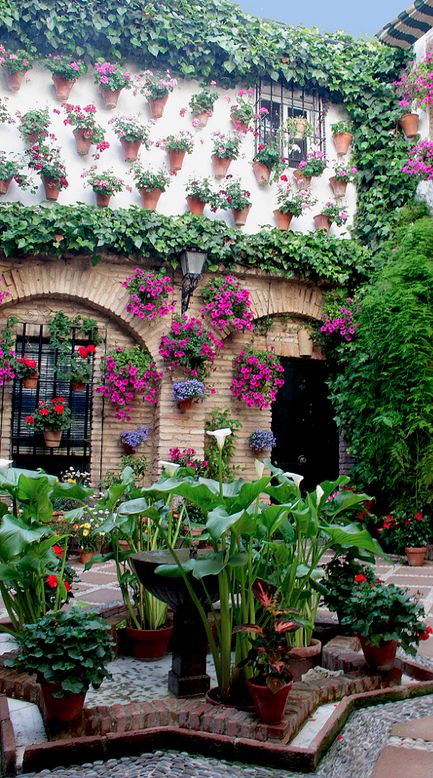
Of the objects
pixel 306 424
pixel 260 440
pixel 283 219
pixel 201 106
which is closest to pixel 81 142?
pixel 201 106

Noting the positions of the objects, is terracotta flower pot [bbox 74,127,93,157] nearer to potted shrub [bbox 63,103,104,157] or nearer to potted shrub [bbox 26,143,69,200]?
potted shrub [bbox 63,103,104,157]

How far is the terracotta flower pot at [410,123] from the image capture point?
8586 millimetres

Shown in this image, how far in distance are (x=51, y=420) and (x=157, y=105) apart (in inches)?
160

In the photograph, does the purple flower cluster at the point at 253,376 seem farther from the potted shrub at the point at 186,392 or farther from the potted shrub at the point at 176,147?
the potted shrub at the point at 176,147

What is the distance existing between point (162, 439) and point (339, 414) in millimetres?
2251

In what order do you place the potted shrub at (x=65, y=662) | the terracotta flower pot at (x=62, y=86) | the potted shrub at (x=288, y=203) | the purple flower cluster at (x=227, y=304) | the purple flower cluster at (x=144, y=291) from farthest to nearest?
1. the potted shrub at (x=288, y=203)
2. the purple flower cluster at (x=227, y=304)
3. the terracotta flower pot at (x=62, y=86)
4. the purple flower cluster at (x=144, y=291)
5. the potted shrub at (x=65, y=662)

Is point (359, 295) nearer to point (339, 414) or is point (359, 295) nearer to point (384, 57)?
point (339, 414)

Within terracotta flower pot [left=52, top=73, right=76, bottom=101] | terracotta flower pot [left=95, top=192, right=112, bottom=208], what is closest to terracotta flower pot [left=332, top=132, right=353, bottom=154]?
terracotta flower pot [left=95, top=192, right=112, bottom=208]

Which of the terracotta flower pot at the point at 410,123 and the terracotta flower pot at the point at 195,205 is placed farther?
the terracotta flower pot at the point at 410,123

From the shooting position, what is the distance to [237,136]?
330 inches

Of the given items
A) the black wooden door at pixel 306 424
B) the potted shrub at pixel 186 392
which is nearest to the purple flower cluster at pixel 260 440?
the black wooden door at pixel 306 424

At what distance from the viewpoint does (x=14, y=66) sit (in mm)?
7363

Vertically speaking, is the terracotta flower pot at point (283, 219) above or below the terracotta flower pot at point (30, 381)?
above

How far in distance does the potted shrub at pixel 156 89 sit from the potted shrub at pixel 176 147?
0.39m
